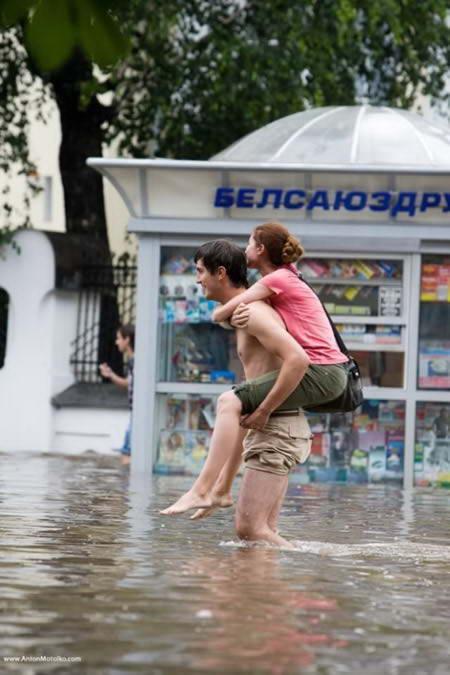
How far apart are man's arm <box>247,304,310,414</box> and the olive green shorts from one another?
9cm

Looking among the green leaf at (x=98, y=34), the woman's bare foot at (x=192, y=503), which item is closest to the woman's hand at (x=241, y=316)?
the woman's bare foot at (x=192, y=503)

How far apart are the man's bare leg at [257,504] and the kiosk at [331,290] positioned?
932 centimetres

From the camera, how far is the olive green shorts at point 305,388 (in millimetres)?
9594

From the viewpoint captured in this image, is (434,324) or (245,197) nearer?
(245,197)

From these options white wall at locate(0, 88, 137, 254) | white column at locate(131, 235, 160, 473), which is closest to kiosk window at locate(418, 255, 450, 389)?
white column at locate(131, 235, 160, 473)

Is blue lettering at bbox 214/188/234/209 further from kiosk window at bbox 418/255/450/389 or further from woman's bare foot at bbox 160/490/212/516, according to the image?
woman's bare foot at bbox 160/490/212/516

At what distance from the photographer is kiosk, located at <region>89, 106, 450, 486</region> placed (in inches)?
750

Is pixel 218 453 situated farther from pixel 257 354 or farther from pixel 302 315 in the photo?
pixel 302 315

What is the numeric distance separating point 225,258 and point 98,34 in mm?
4410

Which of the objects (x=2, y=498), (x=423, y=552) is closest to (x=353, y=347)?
(x=2, y=498)

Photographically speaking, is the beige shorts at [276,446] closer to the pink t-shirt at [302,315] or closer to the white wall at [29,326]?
the pink t-shirt at [302,315]

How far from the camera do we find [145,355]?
763 inches

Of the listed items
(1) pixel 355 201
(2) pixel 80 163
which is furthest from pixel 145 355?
(2) pixel 80 163

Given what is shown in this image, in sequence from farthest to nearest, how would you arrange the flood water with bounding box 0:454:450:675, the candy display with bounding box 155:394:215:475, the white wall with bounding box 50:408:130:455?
the white wall with bounding box 50:408:130:455
the candy display with bounding box 155:394:215:475
the flood water with bounding box 0:454:450:675
